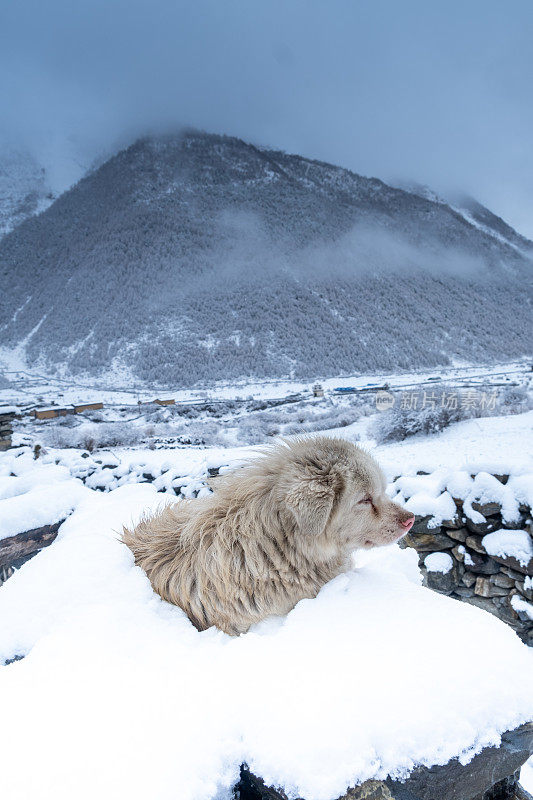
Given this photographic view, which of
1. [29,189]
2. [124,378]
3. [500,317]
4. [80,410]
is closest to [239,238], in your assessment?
[124,378]

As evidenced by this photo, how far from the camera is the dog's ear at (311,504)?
1.70 m

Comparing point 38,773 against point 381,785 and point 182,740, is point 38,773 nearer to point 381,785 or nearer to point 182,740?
point 182,740

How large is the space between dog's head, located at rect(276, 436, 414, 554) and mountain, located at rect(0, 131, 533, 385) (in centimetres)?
5530

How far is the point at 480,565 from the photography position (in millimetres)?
5496

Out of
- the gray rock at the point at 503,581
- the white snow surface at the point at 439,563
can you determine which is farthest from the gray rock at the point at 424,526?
the gray rock at the point at 503,581

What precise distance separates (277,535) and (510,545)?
4.79m

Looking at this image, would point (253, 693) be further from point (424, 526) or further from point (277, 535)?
point (424, 526)

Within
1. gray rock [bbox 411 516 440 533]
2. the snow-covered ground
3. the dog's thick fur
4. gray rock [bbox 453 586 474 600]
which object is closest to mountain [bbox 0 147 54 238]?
the snow-covered ground

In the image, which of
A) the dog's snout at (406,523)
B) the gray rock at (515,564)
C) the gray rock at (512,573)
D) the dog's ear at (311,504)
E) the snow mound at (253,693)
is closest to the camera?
the snow mound at (253,693)

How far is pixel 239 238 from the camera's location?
333ft

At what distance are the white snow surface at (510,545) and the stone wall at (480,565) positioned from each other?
0.02 m

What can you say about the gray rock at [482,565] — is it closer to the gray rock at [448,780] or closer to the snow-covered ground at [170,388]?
the gray rock at [448,780]

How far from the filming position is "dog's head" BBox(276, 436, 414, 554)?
1.72m

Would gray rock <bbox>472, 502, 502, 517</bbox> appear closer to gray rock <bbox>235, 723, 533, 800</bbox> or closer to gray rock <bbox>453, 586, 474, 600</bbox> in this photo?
gray rock <bbox>453, 586, 474, 600</bbox>
